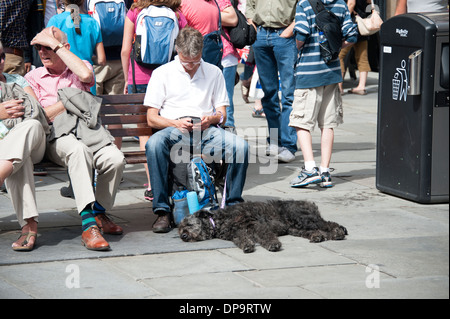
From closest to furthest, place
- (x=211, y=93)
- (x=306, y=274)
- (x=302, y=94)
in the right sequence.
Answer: (x=306, y=274) → (x=211, y=93) → (x=302, y=94)

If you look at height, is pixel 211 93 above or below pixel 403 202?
above

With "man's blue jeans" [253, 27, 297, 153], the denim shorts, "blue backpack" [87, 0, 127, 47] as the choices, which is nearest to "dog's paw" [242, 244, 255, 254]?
the denim shorts

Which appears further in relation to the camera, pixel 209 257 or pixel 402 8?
pixel 402 8

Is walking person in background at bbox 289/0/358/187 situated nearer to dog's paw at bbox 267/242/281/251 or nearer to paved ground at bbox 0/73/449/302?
paved ground at bbox 0/73/449/302

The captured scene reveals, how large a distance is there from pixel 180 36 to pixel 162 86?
408mm

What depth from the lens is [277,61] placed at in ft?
28.8

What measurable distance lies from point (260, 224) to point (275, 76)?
3.64 metres

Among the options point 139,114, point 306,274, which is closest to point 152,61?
point 139,114

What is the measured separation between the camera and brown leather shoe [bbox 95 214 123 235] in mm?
5852

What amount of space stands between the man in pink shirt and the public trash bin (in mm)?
2534

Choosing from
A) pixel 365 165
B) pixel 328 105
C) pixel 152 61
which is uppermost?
pixel 152 61
